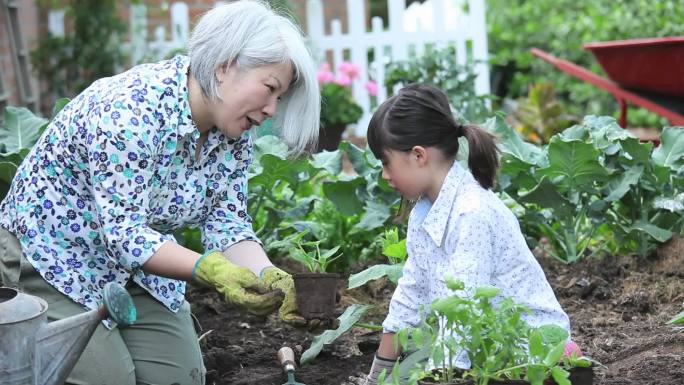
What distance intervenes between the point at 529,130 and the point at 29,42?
3835mm

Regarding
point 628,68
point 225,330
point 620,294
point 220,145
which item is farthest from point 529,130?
point 220,145

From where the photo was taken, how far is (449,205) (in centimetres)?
241

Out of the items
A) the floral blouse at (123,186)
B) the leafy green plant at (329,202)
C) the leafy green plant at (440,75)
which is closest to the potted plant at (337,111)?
the leafy green plant at (440,75)

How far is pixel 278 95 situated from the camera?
259cm

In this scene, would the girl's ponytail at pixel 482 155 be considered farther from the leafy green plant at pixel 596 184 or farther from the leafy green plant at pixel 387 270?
the leafy green plant at pixel 596 184

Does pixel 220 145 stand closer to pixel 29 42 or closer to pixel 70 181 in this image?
pixel 70 181

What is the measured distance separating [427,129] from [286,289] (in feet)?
1.71

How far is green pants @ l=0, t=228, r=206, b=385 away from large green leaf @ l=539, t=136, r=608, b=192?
4.26ft

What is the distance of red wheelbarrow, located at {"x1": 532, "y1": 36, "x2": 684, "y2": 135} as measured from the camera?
5.06m

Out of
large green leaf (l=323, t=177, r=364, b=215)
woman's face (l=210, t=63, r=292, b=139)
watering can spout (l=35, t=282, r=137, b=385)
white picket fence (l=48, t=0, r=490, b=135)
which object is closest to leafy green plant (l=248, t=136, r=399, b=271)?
large green leaf (l=323, t=177, r=364, b=215)

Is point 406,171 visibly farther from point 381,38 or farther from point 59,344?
point 381,38

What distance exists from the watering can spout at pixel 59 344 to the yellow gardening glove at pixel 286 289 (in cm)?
49

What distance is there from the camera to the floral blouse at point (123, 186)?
8.09 feet

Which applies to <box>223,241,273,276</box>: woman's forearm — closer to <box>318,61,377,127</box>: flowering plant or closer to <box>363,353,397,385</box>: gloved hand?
<box>363,353,397,385</box>: gloved hand
